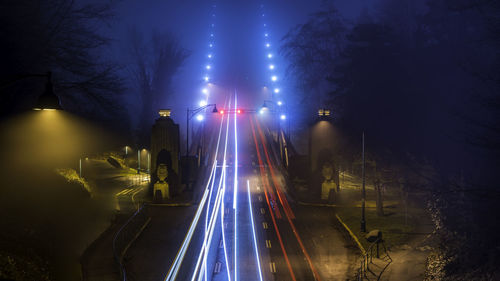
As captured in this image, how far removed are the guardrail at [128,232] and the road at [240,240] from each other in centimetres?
40

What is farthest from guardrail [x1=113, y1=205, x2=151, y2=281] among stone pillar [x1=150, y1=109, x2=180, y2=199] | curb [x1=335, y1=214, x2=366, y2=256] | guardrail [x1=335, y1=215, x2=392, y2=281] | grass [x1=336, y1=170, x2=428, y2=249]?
grass [x1=336, y1=170, x2=428, y2=249]

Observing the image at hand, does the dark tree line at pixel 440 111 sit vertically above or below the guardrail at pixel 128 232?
above

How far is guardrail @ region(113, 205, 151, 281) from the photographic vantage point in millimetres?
21891

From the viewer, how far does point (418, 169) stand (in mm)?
26891

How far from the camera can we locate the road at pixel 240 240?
19.3 metres

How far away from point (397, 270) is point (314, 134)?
19.6 meters

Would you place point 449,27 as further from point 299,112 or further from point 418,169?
point 299,112

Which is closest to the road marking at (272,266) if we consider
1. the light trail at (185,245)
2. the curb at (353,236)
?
the light trail at (185,245)

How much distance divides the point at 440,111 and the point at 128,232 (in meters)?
21.3

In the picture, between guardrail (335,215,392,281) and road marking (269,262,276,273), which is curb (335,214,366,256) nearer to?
guardrail (335,215,392,281)

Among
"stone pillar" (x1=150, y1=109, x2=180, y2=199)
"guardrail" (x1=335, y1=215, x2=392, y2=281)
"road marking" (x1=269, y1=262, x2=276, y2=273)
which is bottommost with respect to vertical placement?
"road marking" (x1=269, y1=262, x2=276, y2=273)

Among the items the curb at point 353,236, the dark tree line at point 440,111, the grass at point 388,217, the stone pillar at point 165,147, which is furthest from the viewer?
the stone pillar at point 165,147

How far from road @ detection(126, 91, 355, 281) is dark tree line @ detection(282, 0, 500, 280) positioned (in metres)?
6.22

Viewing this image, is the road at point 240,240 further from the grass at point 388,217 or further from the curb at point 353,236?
the grass at point 388,217
